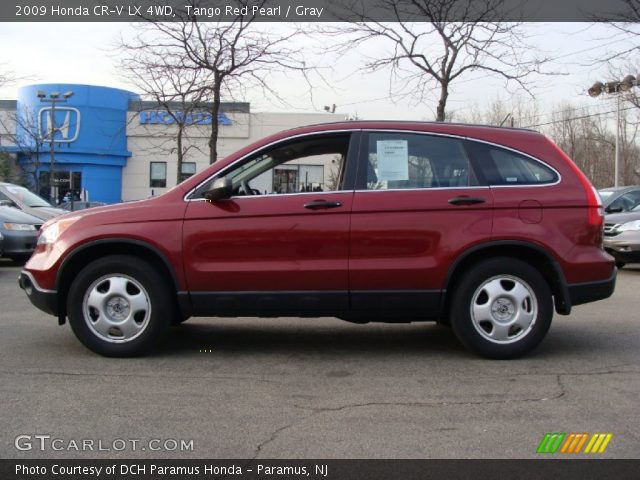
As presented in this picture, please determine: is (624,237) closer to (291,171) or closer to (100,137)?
(291,171)

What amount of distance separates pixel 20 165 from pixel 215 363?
3490cm

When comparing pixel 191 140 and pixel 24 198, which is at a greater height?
pixel 191 140

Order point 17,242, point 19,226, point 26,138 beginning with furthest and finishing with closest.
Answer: point 26,138 → point 19,226 → point 17,242

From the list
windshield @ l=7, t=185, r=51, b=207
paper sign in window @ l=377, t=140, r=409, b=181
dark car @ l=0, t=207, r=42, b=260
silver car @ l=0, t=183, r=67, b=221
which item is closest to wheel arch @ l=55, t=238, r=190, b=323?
paper sign in window @ l=377, t=140, r=409, b=181

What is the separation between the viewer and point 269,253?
496 centimetres

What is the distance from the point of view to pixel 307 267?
16.2 feet

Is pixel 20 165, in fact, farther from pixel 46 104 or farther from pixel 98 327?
pixel 98 327

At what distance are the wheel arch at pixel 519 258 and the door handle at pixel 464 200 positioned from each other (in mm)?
340

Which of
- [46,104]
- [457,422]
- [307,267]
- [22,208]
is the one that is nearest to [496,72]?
[22,208]

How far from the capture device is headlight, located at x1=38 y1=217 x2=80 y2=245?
5.15m

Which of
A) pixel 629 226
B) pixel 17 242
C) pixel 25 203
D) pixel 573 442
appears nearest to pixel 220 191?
pixel 573 442

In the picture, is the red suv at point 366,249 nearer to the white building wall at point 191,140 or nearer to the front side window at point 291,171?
the front side window at point 291,171

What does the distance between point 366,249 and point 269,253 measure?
2.49ft

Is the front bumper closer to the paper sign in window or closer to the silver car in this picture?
the silver car
